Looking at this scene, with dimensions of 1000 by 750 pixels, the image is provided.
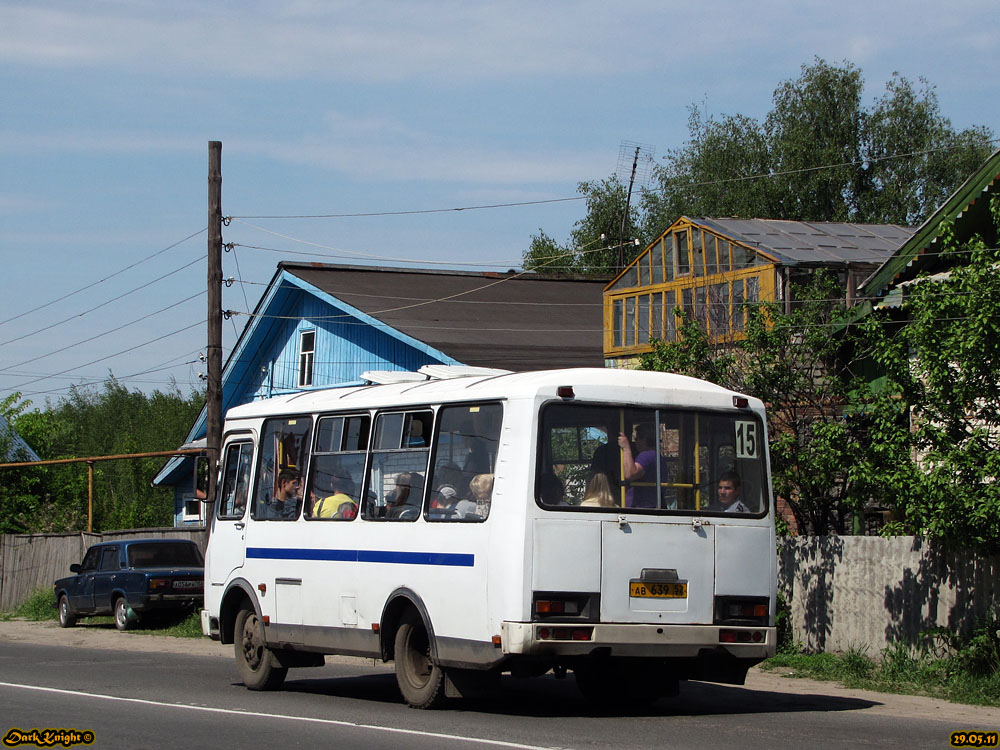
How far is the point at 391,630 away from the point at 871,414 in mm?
5878

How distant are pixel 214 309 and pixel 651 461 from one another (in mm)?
16426

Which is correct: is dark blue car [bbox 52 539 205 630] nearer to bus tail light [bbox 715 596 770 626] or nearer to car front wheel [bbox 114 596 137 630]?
car front wheel [bbox 114 596 137 630]

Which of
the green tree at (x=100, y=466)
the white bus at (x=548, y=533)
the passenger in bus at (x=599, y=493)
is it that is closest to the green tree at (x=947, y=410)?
the white bus at (x=548, y=533)

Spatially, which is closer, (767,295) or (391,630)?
(391,630)

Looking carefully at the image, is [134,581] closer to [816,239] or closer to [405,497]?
[405,497]

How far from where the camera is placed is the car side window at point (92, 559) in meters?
27.6

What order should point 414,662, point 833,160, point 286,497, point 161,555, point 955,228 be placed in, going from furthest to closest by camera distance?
point 833,160 < point 161,555 < point 955,228 < point 286,497 < point 414,662

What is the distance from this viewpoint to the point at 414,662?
12.7 metres

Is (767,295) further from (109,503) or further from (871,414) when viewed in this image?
(109,503)

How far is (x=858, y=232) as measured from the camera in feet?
99.9

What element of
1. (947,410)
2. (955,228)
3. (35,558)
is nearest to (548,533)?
(947,410)

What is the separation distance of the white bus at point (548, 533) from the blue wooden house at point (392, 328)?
16.9 metres

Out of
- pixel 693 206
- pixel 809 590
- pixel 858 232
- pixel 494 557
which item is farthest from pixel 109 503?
pixel 494 557

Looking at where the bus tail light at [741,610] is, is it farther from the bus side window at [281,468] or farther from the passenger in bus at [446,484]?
the bus side window at [281,468]
